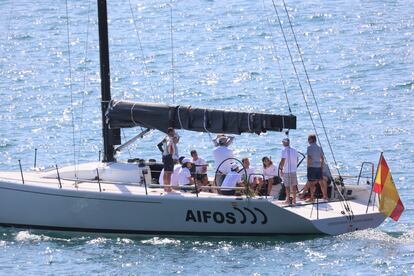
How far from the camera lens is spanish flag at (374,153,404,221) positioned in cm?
3266

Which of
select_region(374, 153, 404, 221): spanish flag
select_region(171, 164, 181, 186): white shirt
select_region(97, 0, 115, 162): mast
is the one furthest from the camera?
select_region(97, 0, 115, 162): mast

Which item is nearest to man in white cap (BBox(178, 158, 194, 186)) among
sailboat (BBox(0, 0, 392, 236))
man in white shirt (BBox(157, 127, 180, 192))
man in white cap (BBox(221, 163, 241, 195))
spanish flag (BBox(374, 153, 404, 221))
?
man in white shirt (BBox(157, 127, 180, 192))

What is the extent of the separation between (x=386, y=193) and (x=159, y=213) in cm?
495

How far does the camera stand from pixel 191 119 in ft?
111

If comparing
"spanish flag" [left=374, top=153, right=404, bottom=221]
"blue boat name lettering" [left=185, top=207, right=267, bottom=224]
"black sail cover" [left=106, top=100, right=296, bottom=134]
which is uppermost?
"black sail cover" [left=106, top=100, right=296, bottom=134]

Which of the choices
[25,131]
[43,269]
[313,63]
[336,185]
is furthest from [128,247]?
[313,63]

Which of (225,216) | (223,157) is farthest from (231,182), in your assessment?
(223,157)

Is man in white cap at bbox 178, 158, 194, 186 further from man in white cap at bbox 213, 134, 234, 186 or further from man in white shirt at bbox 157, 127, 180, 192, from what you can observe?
man in white cap at bbox 213, 134, 234, 186

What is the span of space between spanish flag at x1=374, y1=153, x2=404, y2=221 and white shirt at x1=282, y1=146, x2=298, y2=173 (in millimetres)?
1849

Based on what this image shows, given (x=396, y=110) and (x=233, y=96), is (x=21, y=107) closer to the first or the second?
(x=233, y=96)

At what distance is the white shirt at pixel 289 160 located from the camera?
108ft

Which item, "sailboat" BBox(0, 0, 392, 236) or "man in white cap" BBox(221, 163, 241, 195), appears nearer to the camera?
"sailboat" BBox(0, 0, 392, 236)

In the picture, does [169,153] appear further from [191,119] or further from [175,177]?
[191,119]

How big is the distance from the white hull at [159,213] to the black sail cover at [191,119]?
1659 millimetres
